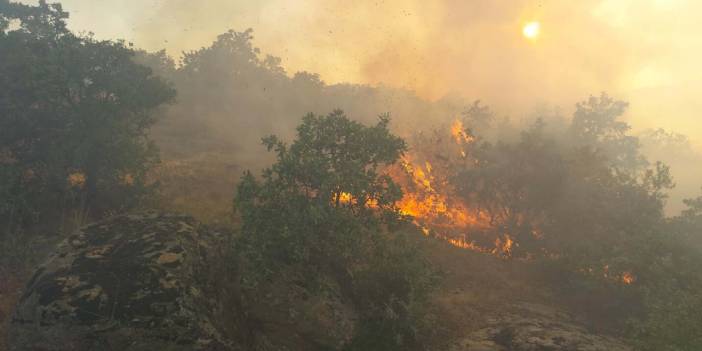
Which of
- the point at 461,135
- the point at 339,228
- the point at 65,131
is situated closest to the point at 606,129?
the point at 461,135

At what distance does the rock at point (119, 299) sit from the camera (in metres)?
11.5

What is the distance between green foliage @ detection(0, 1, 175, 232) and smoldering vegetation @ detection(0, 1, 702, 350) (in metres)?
Answer: 0.09

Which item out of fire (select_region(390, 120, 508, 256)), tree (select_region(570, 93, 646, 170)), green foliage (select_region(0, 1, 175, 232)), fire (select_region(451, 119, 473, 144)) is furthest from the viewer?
tree (select_region(570, 93, 646, 170))

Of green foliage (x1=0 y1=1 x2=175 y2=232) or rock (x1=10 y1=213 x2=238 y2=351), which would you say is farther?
green foliage (x1=0 y1=1 x2=175 y2=232)

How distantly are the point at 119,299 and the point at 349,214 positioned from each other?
8.86 m

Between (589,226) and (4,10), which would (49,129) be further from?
(589,226)

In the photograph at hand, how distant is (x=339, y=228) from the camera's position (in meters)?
17.8

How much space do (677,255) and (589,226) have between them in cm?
534

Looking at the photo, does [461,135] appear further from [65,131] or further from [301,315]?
[65,131]

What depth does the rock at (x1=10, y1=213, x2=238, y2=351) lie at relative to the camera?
453 inches

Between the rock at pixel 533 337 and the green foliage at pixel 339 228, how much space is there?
3.75m

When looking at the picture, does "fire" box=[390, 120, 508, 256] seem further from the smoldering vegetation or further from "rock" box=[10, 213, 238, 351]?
"rock" box=[10, 213, 238, 351]

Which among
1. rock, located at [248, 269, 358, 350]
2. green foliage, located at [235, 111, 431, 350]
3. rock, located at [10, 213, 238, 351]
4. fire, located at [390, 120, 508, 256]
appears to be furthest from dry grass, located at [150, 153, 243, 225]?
fire, located at [390, 120, 508, 256]

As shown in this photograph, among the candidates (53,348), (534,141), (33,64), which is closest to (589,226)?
(534,141)
